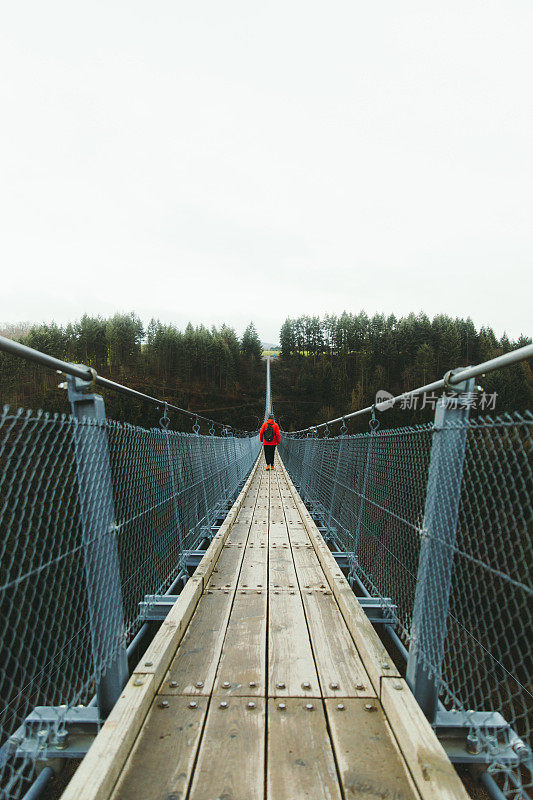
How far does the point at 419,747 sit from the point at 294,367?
2898 inches

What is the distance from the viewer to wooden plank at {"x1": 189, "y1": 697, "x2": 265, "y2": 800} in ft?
4.29

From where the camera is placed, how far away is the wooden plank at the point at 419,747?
124 cm

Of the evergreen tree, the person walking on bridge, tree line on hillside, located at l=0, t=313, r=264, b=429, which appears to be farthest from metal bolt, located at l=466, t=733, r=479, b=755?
the evergreen tree

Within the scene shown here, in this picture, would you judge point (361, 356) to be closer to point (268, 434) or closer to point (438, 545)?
point (268, 434)

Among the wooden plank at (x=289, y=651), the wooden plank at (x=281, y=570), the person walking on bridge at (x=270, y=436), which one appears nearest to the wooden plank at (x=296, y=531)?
the wooden plank at (x=281, y=570)

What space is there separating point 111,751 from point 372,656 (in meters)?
1.02

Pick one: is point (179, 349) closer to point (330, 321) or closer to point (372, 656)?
point (330, 321)

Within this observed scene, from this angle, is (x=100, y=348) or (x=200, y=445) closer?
(x=200, y=445)

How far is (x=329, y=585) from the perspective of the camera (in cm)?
286

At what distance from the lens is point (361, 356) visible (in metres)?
64.8

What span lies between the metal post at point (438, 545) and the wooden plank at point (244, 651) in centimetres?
60

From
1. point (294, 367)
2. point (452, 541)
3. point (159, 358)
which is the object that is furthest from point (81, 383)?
point (294, 367)

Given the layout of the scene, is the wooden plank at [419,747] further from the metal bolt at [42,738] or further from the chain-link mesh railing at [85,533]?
the metal bolt at [42,738]

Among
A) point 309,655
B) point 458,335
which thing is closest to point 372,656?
point 309,655
